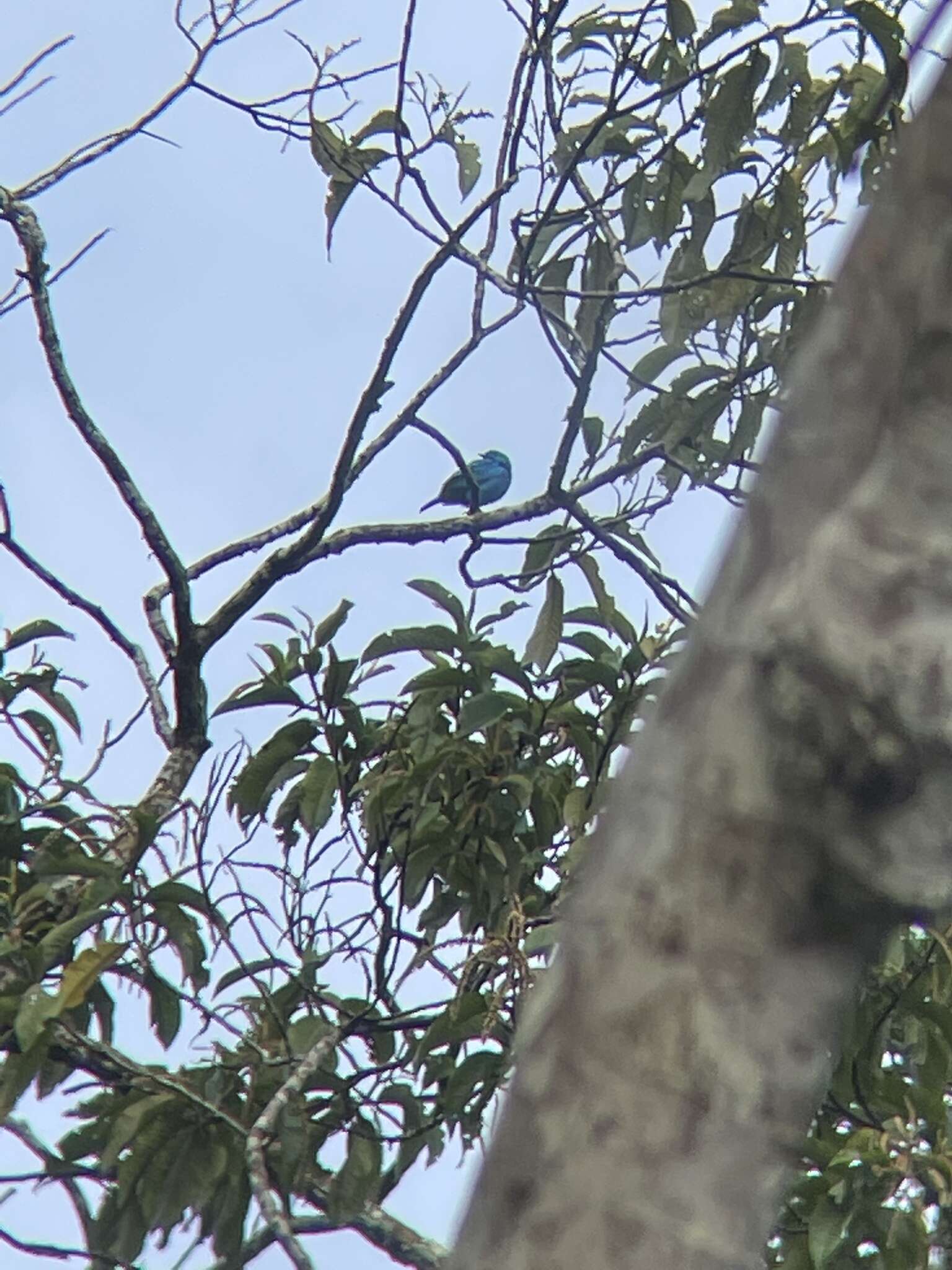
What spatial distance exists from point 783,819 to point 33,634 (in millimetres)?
2750

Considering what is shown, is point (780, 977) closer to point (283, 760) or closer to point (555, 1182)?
point (555, 1182)

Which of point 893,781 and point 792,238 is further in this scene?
point 792,238

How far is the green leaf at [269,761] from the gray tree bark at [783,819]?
2276mm

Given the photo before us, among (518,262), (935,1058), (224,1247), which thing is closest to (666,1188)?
(935,1058)

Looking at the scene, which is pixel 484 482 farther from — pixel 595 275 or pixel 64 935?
pixel 64 935

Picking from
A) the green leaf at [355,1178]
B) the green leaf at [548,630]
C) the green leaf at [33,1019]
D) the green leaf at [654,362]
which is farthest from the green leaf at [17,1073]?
the green leaf at [654,362]

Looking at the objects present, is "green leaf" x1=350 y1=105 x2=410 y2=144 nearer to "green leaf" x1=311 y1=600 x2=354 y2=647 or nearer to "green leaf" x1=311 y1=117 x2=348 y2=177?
"green leaf" x1=311 y1=117 x2=348 y2=177

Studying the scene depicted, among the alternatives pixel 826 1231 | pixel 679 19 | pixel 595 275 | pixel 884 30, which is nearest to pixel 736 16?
pixel 679 19

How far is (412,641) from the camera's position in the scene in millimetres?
2961

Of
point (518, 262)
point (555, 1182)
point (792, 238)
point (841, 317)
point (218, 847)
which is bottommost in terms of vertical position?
point (555, 1182)

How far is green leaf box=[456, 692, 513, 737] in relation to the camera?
2.78 meters

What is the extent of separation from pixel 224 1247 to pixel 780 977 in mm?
2212

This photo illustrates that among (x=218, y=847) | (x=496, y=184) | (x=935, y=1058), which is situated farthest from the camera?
(x=496, y=184)

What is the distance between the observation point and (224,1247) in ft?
8.87
